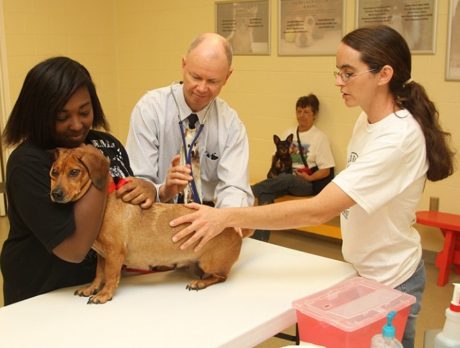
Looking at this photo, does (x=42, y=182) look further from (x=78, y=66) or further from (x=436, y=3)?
(x=436, y=3)

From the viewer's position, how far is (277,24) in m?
4.44

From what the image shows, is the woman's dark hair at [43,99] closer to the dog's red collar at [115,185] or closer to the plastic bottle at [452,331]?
the dog's red collar at [115,185]

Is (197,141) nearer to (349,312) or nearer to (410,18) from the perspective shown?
(349,312)

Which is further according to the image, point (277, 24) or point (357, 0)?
point (277, 24)

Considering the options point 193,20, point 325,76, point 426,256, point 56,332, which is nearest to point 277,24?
point 325,76

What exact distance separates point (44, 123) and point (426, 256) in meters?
3.26

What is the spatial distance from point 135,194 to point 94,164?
0.55ft

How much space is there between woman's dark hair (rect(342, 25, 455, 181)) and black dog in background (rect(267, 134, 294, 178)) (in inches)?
109

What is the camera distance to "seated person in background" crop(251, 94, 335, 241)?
4.18 metres

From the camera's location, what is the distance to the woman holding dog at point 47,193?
1364 millimetres

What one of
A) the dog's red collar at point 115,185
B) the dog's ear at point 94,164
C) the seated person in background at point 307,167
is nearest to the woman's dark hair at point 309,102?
the seated person in background at point 307,167

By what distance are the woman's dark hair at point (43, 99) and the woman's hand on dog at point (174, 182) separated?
42cm

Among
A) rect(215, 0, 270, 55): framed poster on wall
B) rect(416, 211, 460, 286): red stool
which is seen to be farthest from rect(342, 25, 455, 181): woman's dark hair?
rect(215, 0, 270, 55): framed poster on wall

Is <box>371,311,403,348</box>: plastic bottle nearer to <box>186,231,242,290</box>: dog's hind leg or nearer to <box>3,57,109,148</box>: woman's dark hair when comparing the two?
<box>186,231,242,290</box>: dog's hind leg
